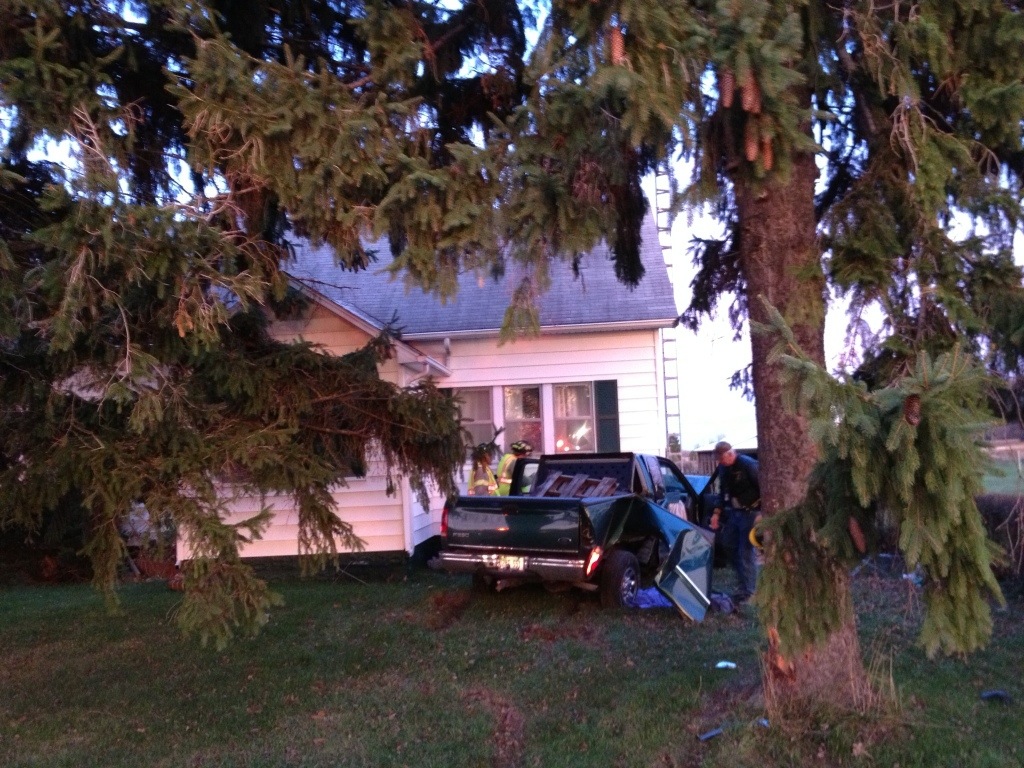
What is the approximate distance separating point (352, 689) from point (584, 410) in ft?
25.2

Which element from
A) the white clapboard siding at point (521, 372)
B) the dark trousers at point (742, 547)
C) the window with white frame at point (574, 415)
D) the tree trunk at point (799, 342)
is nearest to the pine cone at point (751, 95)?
the tree trunk at point (799, 342)

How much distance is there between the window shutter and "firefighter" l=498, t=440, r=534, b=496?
1.72 meters

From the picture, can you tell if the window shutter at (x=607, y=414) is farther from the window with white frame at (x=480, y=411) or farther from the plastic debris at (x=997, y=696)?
the plastic debris at (x=997, y=696)

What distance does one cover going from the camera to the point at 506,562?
960 centimetres

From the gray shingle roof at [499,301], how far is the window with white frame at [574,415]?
3.71 feet

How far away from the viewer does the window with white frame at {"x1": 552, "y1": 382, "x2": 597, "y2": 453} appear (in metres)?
14.2

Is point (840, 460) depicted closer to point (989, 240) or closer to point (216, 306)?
point (989, 240)

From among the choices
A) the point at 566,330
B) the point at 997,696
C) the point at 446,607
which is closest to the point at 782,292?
the point at 997,696

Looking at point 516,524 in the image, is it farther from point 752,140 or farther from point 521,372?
point 752,140

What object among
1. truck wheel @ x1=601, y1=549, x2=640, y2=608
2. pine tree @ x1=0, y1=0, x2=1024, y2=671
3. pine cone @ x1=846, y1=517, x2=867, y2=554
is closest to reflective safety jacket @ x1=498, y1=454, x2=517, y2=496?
truck wheel @ x1=601, y1=549, x2=640, y2=608

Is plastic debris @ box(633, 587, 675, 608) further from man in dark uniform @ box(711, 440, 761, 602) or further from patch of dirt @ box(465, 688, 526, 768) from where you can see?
patch of dirt @ box(465, 688, 526, 768)

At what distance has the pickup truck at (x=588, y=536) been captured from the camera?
29.9 feet

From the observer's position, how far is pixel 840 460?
161 inches

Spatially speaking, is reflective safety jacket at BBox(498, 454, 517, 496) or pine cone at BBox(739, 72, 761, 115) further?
reflective safety jacket at BBox(498, 454, 517, 496)
